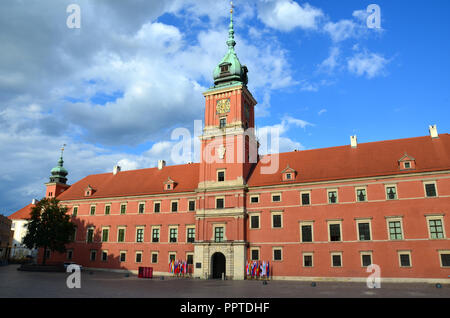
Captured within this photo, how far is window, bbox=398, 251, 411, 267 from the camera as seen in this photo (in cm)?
3338

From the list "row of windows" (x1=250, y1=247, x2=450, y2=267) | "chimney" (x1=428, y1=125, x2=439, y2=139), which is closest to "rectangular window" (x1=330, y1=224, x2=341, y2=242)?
"row of windows" (x1=250, y1=247, x2=450, y2=267)

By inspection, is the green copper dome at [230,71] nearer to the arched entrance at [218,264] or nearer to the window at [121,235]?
the arched entrance at [218,264]

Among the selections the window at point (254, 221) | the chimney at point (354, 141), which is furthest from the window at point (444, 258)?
the window at point (254, 221)

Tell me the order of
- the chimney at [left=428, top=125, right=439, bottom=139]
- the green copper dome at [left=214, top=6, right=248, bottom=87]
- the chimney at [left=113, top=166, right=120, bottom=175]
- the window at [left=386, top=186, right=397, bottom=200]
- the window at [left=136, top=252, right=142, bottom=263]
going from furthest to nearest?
the chimney at [left=113, top=166, right=120, bottom=175] < the green copper dome at [left=214, top=6, right=248, bottom=87] < the window at [left=136, top=252, right=142, bottom=263] < the chimney at [left=428, top=125, right=439, bottom=139] < the window at [left=386, top=186, right=397, bottom=200]

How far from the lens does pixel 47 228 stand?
151 feet

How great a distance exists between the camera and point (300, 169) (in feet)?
138

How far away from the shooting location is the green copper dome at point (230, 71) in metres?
47.2

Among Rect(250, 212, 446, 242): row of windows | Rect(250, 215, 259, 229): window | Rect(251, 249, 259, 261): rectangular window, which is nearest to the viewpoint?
Rect(250, 212, 446, 242): row of windows

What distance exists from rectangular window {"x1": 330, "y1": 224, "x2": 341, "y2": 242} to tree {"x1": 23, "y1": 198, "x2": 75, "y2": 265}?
34788mm

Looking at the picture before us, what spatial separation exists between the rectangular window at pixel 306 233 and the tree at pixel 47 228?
31.8m

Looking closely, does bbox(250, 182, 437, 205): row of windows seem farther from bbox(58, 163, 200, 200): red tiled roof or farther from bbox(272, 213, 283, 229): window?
bbox(58, 163, 200, 200): red tiled roof
